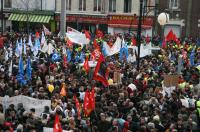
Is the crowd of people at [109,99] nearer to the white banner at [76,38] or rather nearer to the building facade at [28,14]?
the white banner at [76,38]

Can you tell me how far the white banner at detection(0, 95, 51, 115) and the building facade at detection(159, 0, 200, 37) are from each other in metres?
36.5

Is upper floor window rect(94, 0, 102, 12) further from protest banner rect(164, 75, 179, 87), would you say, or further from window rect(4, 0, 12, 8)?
protest banner rect(164, 75, 179, 87)

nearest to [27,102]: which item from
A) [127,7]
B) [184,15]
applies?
[184,15]

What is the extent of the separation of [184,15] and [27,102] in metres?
37.4

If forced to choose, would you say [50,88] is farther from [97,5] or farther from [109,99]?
[97,5]

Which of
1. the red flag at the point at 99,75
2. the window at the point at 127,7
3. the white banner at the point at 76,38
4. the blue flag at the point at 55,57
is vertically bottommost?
the blue flag at the point at 55,57

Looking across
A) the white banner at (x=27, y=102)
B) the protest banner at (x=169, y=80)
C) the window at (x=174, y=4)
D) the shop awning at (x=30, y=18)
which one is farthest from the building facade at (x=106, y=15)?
the white banner at (x=27, y=102)

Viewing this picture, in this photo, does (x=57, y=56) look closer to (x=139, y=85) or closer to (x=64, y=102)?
(x=139, y=85)

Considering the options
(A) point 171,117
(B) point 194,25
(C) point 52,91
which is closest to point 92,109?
(A) point 171,117

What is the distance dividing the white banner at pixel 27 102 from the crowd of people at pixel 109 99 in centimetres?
20

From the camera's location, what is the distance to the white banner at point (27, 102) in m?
16.5

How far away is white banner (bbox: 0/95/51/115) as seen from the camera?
54.1 ft

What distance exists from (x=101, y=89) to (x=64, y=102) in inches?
105

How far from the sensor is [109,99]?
59.5ft
